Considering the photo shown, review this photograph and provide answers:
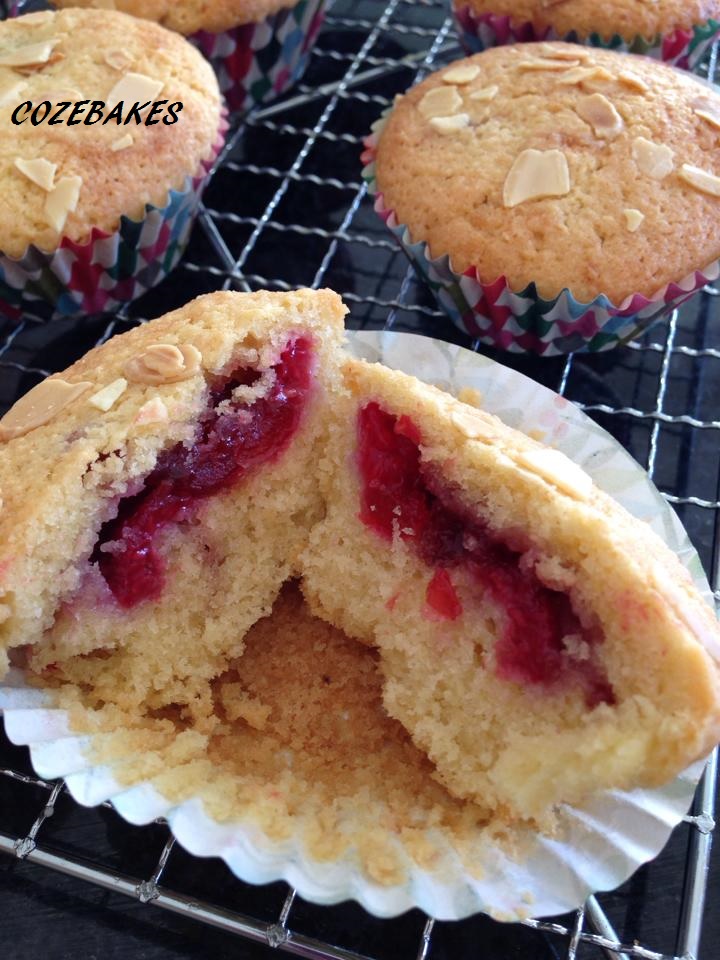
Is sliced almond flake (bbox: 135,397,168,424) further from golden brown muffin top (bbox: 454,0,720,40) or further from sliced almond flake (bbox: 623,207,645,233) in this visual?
golden brown muffin top (bbox: 454,0,720,40)

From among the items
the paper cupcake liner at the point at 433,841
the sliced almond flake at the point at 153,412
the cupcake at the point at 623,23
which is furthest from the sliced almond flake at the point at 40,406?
the cupcake at the point at 623,23

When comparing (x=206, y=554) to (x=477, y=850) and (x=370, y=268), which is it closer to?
(x=477, y=850)

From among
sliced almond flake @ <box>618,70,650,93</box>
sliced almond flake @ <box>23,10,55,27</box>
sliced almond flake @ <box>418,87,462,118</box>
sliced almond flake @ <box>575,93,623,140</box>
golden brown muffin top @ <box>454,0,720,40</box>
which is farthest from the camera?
golden brown muffin top @ <box>454,0,720,40</box>

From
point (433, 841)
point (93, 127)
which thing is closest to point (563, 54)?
point (93, 127)

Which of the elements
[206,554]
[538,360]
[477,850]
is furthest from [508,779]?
[538,360]

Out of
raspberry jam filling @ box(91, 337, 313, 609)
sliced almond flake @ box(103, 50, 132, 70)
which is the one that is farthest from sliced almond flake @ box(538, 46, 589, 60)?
raspberry jam filling @ box(91, 337, 313, 609)

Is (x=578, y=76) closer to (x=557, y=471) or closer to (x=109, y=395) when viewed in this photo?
(x=557, y=471)
